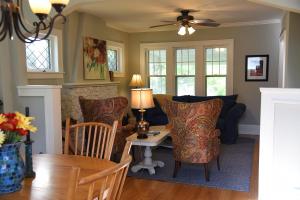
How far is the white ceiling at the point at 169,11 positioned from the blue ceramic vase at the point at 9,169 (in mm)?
3153

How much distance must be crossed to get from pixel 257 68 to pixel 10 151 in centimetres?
585

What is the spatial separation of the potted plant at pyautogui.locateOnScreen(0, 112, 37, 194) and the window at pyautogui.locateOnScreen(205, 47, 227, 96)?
574 centimetres

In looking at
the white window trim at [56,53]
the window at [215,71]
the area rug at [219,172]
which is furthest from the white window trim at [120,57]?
the area rug at [219,172]

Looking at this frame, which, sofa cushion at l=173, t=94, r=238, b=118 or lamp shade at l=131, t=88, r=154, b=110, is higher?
lamp shade at l=131, t=88, r=154, b=110

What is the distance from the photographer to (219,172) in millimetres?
3904

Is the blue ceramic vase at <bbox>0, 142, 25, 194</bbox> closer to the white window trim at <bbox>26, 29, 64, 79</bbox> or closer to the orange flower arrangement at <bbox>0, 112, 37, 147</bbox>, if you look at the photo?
the orange flower arrangement at <bbox>0, 112, 37, 147</bbox>

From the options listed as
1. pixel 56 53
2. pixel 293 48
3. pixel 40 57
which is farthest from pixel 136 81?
pixel 293 48

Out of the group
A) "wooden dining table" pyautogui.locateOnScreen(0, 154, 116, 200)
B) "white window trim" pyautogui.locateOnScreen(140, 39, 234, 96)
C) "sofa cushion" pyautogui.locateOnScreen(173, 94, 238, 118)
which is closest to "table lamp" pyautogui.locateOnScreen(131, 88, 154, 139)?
"wooden dining table" pyautogui.locateOnScreen(0, 154, 116, 200)

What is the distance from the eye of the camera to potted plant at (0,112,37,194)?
1.41 metres

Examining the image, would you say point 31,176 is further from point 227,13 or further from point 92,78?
point 227,13

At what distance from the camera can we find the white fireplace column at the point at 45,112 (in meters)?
3.51

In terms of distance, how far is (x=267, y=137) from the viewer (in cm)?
279

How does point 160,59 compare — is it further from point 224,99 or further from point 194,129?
point 194,129

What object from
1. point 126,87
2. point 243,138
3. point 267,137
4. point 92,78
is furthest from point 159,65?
point 267,137
